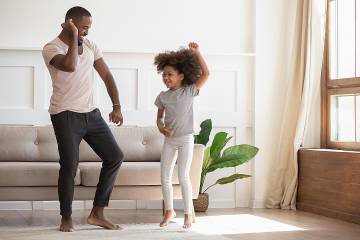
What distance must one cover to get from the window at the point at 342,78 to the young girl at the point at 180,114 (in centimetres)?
160

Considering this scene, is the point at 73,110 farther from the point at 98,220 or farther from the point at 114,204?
the point at 114,204

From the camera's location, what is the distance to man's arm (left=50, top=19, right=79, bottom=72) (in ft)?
13.5

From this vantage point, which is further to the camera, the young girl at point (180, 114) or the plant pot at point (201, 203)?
the plant pot at point (201, 203)

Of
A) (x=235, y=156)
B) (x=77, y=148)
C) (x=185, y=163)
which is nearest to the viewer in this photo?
(x=77, y=148)

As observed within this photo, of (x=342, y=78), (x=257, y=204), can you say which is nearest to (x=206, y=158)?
(x=257, y=204)

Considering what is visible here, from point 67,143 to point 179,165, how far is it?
74cm

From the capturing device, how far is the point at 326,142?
6.13 meters

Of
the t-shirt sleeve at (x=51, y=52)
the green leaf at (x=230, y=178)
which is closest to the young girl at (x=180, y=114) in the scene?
the t-shirt sleeve at (x=51, y=52)

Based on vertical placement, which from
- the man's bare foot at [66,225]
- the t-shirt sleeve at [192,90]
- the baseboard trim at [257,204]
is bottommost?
the baseboard trim at [257,204]

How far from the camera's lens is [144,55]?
621cm

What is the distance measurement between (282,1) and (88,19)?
2554mm

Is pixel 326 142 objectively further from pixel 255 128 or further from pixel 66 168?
pixel 66 168

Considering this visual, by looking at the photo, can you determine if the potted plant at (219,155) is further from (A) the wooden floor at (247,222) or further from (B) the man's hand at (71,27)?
(B) the man's hand at (71,27)

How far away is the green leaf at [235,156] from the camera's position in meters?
5.74
